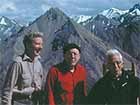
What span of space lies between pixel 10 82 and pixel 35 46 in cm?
67

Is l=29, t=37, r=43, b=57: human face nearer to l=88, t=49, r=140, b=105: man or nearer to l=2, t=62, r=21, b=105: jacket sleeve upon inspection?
l=2, t=62, r=21, b=105: jacket sleeve

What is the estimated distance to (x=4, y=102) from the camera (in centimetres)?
822

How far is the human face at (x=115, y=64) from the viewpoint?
8086mm

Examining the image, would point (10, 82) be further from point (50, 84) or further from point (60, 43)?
point (60, 43)

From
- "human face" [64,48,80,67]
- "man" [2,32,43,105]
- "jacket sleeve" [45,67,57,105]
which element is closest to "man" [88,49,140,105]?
"human face" [64,48,80,67]

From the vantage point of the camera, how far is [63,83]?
27.4 feet

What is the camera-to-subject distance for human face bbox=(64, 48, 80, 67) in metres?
8.30

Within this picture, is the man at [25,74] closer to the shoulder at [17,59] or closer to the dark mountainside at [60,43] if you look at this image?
the shoulder at [17,59]

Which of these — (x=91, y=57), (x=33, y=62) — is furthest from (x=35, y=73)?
(x=91, y=57)

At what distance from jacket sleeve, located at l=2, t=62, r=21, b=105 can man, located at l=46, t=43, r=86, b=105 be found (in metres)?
0.50

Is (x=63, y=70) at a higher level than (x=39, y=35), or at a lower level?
lower

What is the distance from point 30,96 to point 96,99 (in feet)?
3.38

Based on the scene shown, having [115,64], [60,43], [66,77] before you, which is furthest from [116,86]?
[60,43]

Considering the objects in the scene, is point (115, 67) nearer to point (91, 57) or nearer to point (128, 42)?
point (91, 57)
